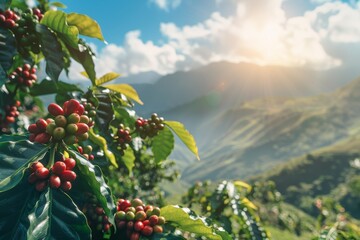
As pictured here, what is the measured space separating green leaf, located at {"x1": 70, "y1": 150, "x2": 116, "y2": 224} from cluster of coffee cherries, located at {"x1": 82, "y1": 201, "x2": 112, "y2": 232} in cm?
47

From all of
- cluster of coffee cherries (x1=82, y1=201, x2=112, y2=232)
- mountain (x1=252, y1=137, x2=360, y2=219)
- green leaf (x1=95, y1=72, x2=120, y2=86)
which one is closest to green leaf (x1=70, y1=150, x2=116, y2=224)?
cluster of coffee cherries (x1=82, y1=201, x2=112, y2=232)

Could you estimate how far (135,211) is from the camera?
2402mm

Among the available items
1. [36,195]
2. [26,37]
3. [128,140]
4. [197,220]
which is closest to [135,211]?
[197,220]

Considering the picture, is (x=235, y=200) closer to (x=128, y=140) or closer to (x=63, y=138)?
(x=128, y=140)

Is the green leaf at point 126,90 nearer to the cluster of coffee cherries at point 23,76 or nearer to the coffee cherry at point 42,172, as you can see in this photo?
the cluster of coffee cherries at point 23,76

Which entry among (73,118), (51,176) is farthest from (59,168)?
(73,118)

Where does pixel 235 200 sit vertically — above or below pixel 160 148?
below

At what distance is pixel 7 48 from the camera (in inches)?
98.8

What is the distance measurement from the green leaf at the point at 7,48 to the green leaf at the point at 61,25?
0.26 meters

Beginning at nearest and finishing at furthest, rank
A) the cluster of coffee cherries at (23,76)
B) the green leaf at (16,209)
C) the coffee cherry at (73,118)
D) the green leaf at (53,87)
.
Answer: the green leaf at (16,209)
the coffee cherry at (73,118)
the green leaf at (53,87)
the cluster of coffee cherries at (23,76)

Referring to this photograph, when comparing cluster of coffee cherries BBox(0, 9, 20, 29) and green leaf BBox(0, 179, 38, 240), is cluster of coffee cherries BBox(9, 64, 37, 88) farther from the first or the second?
green leaf BBox(0, 179, 38, 240)

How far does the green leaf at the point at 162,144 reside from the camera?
3598 mm

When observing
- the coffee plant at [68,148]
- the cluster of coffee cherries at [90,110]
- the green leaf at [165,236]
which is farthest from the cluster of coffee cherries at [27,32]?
the green leaf at [165,236]

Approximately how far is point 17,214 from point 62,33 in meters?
1.38
